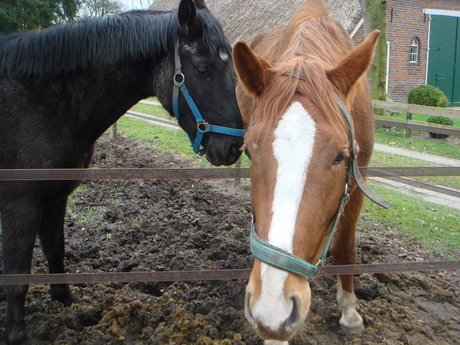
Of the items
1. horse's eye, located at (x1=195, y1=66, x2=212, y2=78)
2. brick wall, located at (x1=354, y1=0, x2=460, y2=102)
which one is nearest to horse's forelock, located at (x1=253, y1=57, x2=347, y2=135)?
horse's eye, located at (x1=195, y1=66, x2=212, y2=78)

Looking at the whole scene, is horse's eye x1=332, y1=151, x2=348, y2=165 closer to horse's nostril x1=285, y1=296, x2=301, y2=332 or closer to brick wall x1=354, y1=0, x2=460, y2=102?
horse's nostril x1=285, y1=296, x2=301, y2=332

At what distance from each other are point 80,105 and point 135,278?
125cm

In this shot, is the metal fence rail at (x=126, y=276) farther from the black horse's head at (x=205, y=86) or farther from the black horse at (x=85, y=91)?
the black horse's head at (x=205, y=86)

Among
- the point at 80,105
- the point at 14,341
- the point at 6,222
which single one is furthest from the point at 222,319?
the point at 80,105

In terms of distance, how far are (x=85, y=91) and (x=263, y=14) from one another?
1698 centimetres

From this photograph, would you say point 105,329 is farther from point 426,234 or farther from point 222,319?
point 426,234

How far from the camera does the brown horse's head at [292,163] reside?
4.86ft

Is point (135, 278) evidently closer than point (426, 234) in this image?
Yes

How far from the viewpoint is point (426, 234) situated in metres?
4.54

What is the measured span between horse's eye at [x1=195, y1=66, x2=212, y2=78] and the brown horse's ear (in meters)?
1.12

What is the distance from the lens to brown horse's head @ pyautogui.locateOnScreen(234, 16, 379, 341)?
148 centimetres

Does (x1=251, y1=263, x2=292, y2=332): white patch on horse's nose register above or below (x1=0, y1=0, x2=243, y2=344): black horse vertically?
below

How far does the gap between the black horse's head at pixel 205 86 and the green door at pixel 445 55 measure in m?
18.0

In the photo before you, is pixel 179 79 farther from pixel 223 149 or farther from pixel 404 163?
pixel 404 163
